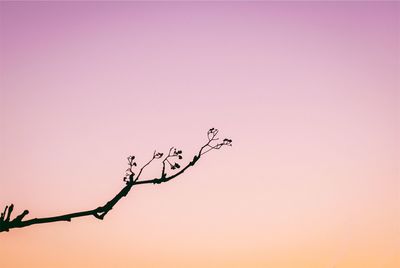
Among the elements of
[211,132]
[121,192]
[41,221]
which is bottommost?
[41,221]

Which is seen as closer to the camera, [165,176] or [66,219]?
[66,219]

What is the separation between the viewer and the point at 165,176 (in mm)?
9203

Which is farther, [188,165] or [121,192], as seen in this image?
[188,165]

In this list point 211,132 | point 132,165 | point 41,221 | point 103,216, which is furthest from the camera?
point 211,132

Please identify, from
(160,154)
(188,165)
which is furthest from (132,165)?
(188,165)

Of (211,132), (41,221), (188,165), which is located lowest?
(41,221)

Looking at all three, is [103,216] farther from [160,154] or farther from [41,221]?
[160,154]

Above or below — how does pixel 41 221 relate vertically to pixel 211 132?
below

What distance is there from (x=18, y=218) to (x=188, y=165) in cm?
294

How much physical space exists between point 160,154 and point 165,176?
1.28 m

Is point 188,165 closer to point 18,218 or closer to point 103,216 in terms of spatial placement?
point 103,216

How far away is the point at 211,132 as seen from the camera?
1091 centimetres

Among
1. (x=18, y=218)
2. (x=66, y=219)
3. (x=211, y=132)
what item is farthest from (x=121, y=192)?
(x=211, y=132)

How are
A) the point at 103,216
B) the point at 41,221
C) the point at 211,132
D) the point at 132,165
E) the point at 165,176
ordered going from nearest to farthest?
the point at 41,221, the point at 103,216, the point at 165,176, the point at 132,165, the point at 211,132
